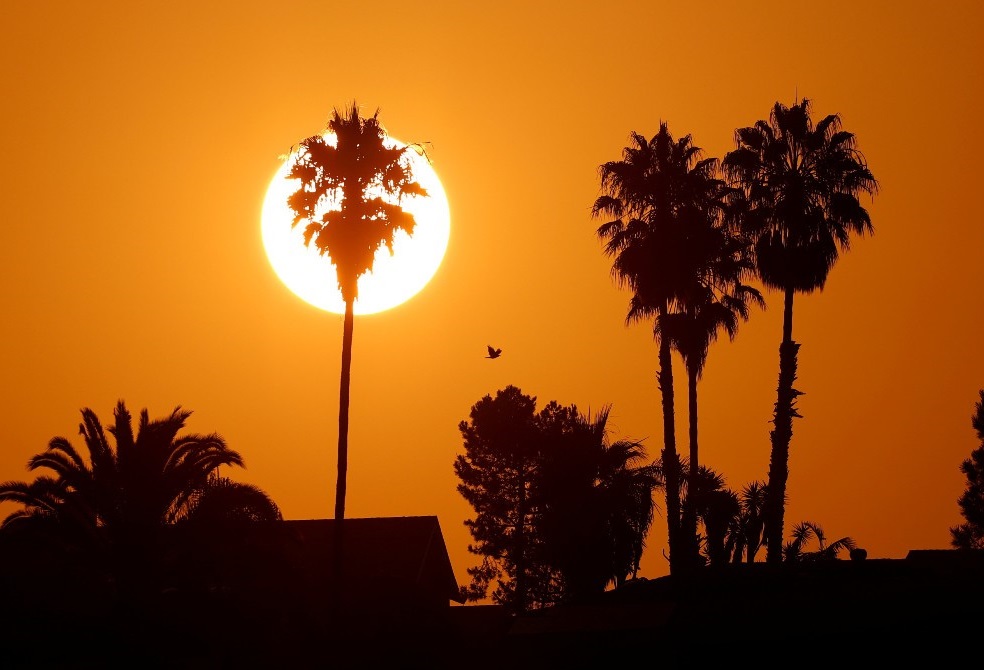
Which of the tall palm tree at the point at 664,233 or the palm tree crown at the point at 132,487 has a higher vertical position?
the tall palm tree at the point at 664,233

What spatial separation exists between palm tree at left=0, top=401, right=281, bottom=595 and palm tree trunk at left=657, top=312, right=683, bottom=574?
15.5m

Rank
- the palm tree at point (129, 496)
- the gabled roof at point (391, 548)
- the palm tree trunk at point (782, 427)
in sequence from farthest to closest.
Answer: the gabled roof at point (391, 548), the palm tree trunk at point (782, 427), the palm tree at point (129, 496)

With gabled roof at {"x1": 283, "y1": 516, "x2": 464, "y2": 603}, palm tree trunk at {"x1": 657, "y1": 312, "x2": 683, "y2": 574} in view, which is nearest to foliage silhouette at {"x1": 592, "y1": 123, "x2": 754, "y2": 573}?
palm tree trunk at {"x1": 657, "y1": 312, "x2": 683, "y2": 574}

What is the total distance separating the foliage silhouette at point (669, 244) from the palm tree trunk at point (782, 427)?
290 cm

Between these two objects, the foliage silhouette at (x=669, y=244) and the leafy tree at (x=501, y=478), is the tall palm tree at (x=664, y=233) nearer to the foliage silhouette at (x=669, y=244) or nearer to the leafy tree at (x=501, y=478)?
the foliage silhouette at (x=669, y=244)

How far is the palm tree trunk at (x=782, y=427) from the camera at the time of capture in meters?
49.1

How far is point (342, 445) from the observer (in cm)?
4491

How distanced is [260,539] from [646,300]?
58.8 feet

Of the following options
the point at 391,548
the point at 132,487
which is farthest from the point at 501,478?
the point at 132,487

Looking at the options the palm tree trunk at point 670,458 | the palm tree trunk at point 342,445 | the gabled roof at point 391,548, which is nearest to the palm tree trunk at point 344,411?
the palm tree trunk at point 342,445

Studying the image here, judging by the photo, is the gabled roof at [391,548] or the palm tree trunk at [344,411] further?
the gabled roof at [391,548]

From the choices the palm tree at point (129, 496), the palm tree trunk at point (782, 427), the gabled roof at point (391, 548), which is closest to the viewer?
the palm tree at point (129, 496)

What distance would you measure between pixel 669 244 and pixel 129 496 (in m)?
21.1

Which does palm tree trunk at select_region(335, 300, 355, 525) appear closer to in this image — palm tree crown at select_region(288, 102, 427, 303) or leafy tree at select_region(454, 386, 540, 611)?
palm tree crown at select_region(288, 102, 427, 303)
